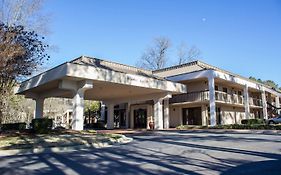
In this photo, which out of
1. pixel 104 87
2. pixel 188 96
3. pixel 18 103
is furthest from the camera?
pixel 18 103

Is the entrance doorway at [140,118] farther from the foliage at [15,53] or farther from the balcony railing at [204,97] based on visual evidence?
the foliage at [15,53]

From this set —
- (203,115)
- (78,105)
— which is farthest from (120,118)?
(78,105)

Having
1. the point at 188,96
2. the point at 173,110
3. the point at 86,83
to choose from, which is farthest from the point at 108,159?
the point at 173,110

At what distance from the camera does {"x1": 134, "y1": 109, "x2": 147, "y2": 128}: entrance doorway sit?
3189 centimetres

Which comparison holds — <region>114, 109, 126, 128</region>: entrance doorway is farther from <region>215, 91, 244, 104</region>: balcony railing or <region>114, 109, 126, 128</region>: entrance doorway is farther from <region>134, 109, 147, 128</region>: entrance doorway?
<region>215, 91, 244, 104</region>: balcony railing

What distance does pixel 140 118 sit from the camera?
3247 centimetres

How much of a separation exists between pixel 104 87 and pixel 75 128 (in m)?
4.60

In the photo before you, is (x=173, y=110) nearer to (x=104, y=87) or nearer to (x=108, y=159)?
(x=104, y=87)

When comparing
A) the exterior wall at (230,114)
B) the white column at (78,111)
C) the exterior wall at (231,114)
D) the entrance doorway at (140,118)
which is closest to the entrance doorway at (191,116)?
the exterior wall at (230,114)

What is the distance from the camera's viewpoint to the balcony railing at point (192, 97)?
26.9 metres

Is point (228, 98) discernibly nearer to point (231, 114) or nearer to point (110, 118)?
point (231, 114)

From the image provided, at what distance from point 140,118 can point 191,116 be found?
6.19m

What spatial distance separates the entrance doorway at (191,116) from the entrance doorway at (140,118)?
4.55m

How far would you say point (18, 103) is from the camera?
3322 cm
